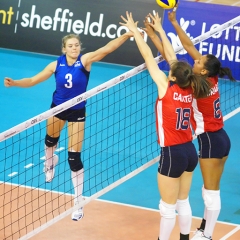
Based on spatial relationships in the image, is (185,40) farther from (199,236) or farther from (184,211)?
(199,236)

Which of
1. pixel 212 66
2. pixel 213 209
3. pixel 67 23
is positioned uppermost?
pixel 212 66

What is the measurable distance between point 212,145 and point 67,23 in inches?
453

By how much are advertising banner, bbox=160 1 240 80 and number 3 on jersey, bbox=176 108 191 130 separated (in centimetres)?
951

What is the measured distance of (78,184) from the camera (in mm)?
10086

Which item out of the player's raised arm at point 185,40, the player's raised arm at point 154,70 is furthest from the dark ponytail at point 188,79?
the player's raised arm at point 185,40

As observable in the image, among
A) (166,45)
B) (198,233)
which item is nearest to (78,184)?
(198,233)

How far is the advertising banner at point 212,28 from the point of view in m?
17.6

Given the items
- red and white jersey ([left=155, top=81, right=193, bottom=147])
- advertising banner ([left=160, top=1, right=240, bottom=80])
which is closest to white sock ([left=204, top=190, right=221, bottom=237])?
red and white jersey ([left=155, top=81, right=193, bottom=147])

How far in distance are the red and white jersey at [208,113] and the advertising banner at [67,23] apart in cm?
994

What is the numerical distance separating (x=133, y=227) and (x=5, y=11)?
11.8 m

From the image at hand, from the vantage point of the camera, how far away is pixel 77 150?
10.1 meters

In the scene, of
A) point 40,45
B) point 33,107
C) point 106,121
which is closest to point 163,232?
point 106,121

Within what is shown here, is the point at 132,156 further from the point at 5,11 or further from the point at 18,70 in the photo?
the point at 5,11

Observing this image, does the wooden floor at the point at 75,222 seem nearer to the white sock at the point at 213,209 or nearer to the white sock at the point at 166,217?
the white sock at the point at 213,209
